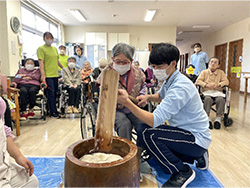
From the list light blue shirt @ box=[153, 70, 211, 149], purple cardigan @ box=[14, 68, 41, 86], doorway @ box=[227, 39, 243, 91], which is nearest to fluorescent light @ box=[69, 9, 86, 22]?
purple cardigan @ box=[14, 68, 41, 86]

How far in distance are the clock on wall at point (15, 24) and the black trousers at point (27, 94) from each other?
199 cm

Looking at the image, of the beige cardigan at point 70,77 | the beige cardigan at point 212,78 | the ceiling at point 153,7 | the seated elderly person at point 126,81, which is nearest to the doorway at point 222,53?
the ceiling at point 153,7

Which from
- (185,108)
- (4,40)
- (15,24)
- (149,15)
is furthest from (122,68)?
(149,15)

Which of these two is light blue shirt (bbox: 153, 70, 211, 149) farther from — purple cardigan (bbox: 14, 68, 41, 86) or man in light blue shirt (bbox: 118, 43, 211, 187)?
purple cardigan (bbox: 14, 68, 41, 86)

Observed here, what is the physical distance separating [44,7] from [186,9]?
4.71 metres

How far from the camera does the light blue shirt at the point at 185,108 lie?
124cm

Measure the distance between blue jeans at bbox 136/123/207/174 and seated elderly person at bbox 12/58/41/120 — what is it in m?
2.72

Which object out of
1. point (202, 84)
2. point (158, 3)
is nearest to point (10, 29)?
point (158, 3)

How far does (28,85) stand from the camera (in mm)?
3576

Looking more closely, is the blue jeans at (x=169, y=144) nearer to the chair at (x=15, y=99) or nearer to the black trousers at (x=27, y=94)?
the chair at (x=15, y=99)

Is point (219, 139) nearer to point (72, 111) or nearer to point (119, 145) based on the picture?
point (119, 145)

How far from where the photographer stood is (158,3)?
5867 millimetres

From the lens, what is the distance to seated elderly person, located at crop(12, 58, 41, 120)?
3381mm

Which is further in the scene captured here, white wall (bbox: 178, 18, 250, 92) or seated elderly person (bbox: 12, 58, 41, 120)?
white wall (bbox: 178, 18, 250, 92)
